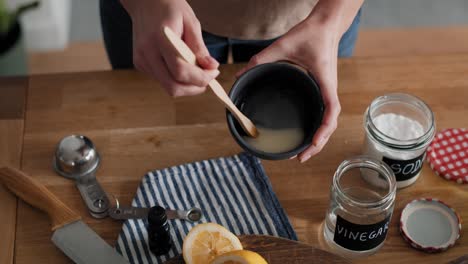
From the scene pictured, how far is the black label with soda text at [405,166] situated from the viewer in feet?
3.23

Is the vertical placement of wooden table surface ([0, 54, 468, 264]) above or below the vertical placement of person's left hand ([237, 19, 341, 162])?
below

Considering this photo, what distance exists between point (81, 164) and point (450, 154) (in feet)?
1.96

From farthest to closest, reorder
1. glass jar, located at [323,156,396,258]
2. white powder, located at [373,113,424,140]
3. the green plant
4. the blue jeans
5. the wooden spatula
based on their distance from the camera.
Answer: the green plant
the blue jeans
white powder, located at [373,113,424,140]
glass jar, located at [323,156,396,258]
the wooden spatula

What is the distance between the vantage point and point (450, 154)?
1.07 m

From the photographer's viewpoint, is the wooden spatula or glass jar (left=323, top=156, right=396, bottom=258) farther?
glass jar (left=323, top=156, right=396, bottom=258)

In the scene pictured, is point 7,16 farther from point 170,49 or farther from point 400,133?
point 400,133

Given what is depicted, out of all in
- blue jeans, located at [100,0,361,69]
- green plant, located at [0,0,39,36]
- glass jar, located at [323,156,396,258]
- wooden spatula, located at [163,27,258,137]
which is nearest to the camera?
wooden spatula, located at [163,27,258,137]

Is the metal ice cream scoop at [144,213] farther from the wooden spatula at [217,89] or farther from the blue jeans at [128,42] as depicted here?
the blue jeans at [128,42]

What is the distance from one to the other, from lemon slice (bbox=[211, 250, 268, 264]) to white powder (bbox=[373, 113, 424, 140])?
0.29m

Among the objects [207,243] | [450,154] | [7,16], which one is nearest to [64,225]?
[207,243]

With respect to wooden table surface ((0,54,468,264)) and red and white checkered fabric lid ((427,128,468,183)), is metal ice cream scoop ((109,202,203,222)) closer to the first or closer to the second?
A: wooden table surface ((0,54,468,264))

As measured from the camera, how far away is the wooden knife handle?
0.99m

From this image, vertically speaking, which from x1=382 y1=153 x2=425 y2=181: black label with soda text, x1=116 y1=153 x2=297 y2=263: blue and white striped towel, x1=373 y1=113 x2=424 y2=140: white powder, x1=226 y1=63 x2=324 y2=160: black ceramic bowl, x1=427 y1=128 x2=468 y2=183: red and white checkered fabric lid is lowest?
x1=116 y1=153 x2=297 y2=263: blue and white striped towel

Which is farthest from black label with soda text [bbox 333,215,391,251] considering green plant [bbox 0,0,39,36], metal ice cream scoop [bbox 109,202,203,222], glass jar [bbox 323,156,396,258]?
green plant [bbox 0,0,39,36]
